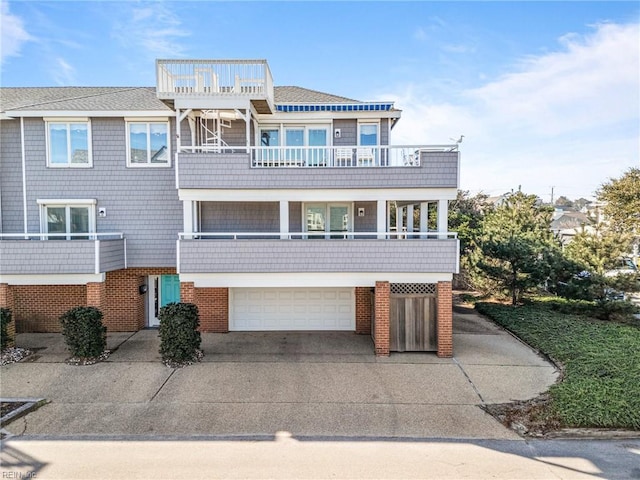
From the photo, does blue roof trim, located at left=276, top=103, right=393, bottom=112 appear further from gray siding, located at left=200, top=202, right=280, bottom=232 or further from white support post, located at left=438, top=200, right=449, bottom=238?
white support post, located at left=438, top=200, right=449, bottom=238

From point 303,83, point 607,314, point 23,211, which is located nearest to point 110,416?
point 23,211

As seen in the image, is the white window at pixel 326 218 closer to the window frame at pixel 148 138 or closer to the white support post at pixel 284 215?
the white support post at pixel 284 215

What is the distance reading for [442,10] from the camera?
12.7m

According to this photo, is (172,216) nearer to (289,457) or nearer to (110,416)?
(110,416)

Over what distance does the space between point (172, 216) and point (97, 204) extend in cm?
259

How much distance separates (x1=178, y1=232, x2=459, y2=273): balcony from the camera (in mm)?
10375

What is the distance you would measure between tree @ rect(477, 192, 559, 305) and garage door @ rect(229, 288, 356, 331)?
7.29 metres

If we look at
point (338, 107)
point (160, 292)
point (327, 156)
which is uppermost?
point (338, 107)

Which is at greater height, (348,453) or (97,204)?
(97,204)

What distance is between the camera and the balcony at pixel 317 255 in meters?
10.4

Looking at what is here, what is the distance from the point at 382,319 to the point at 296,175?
5066mm

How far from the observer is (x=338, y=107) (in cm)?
1238

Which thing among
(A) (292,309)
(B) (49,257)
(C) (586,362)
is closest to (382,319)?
(A) (292,309)

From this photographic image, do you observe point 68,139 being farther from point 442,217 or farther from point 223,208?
point 442,217
